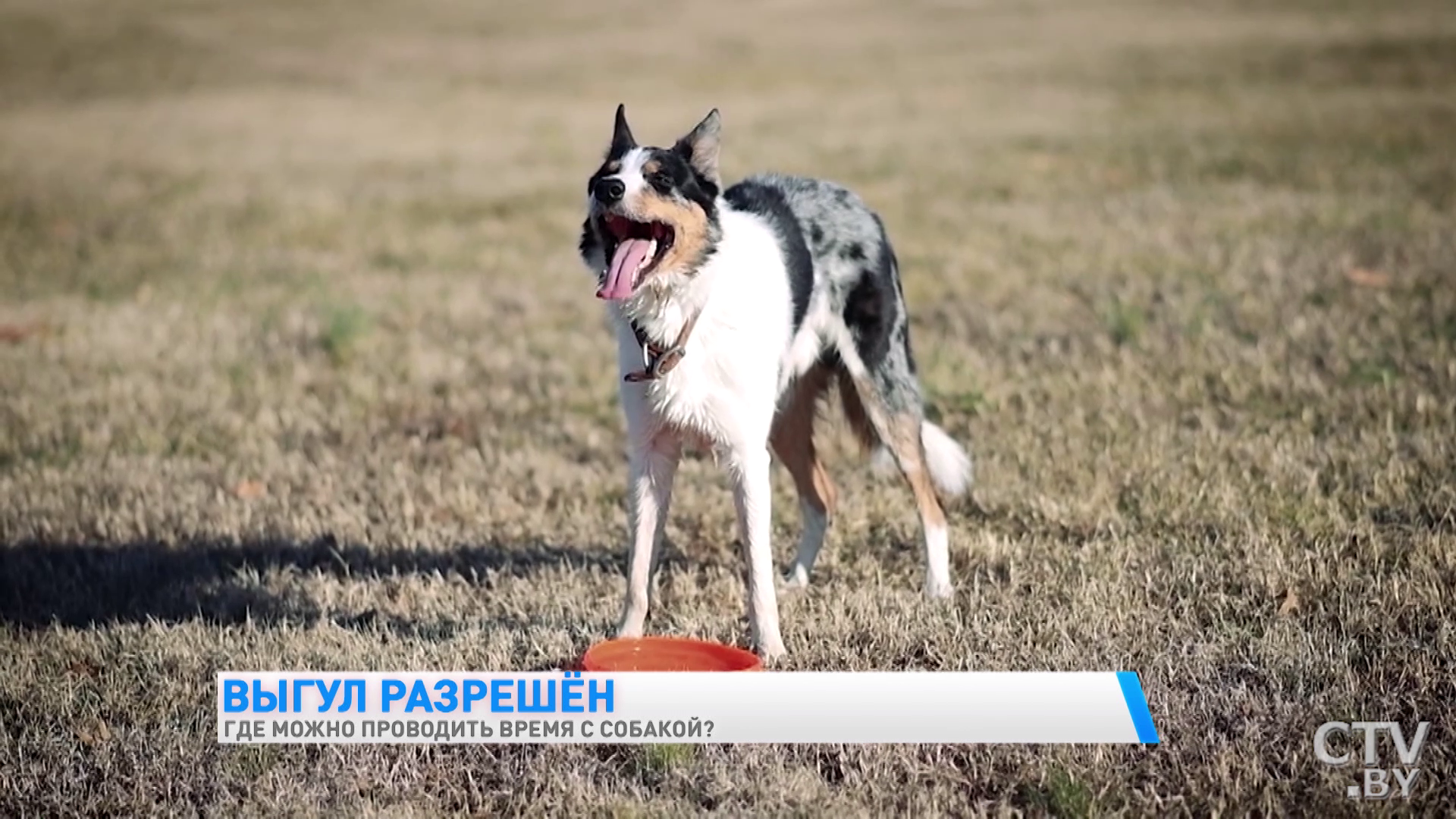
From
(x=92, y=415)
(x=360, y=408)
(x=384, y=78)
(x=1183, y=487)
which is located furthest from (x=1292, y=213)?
(x=384, y=78)

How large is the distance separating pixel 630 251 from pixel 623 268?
3.1 inches

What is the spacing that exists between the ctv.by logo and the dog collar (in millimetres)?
2508

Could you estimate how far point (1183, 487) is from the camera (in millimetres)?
7730

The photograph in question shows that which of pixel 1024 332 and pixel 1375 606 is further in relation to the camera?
pixel 1024 332

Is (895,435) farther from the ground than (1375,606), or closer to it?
farther from the ground

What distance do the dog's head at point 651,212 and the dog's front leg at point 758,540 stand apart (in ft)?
2.46

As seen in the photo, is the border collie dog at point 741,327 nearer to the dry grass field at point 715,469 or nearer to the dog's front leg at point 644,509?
the dog's front leg at point 644,509

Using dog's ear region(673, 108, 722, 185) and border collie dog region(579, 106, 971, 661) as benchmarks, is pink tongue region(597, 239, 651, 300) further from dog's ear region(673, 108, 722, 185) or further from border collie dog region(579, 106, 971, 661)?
dog's ear region(673, 108, 722, 185)

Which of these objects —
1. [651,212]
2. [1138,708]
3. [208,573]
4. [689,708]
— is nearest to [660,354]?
[651,212]

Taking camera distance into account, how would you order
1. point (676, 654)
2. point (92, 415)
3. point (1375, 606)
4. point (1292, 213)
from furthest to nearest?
1. point (1292, 213)
2. point (92, 415)
3. point (1375, 606)
4. point (676, 654)

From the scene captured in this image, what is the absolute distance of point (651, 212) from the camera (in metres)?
5.53

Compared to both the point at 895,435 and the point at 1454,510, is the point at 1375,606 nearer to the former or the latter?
the point at 1454,510

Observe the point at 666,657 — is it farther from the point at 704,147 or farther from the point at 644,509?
the point at 704,147

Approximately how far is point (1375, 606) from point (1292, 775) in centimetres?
152
